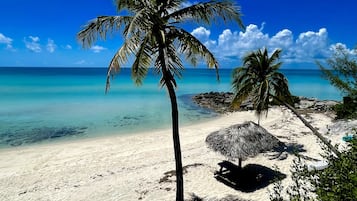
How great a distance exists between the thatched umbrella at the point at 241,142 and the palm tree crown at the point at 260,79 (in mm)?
2439

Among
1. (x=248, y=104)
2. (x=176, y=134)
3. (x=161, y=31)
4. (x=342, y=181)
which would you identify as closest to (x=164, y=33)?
(x=161, y=31)

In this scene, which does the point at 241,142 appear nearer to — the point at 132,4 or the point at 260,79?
the point at 260,79

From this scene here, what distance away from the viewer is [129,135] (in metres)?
17.7

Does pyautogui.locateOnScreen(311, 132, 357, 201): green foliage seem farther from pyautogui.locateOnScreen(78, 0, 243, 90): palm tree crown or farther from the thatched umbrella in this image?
the thatched umbrella

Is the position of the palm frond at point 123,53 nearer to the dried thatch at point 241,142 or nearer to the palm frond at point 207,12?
the palm frond at point 207,12

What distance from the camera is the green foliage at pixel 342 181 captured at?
118 inches

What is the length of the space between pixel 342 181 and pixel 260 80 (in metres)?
9.78

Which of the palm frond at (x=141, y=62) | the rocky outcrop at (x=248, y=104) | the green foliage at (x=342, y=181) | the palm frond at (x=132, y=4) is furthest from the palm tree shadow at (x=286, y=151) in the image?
the rocky outcrop at (x=248, y=104)

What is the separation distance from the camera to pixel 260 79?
1276 cm

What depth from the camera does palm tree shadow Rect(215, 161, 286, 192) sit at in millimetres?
9422

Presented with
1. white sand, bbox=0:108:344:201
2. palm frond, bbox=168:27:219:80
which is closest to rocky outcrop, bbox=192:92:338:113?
white sand, bbox=0:108:344:201

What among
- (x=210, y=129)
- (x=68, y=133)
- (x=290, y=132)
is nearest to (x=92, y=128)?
(x=68, y=133)

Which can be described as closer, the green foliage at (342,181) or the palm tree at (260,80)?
the green foliage at (342,181)

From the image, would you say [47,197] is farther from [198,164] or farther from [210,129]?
[210,129]
